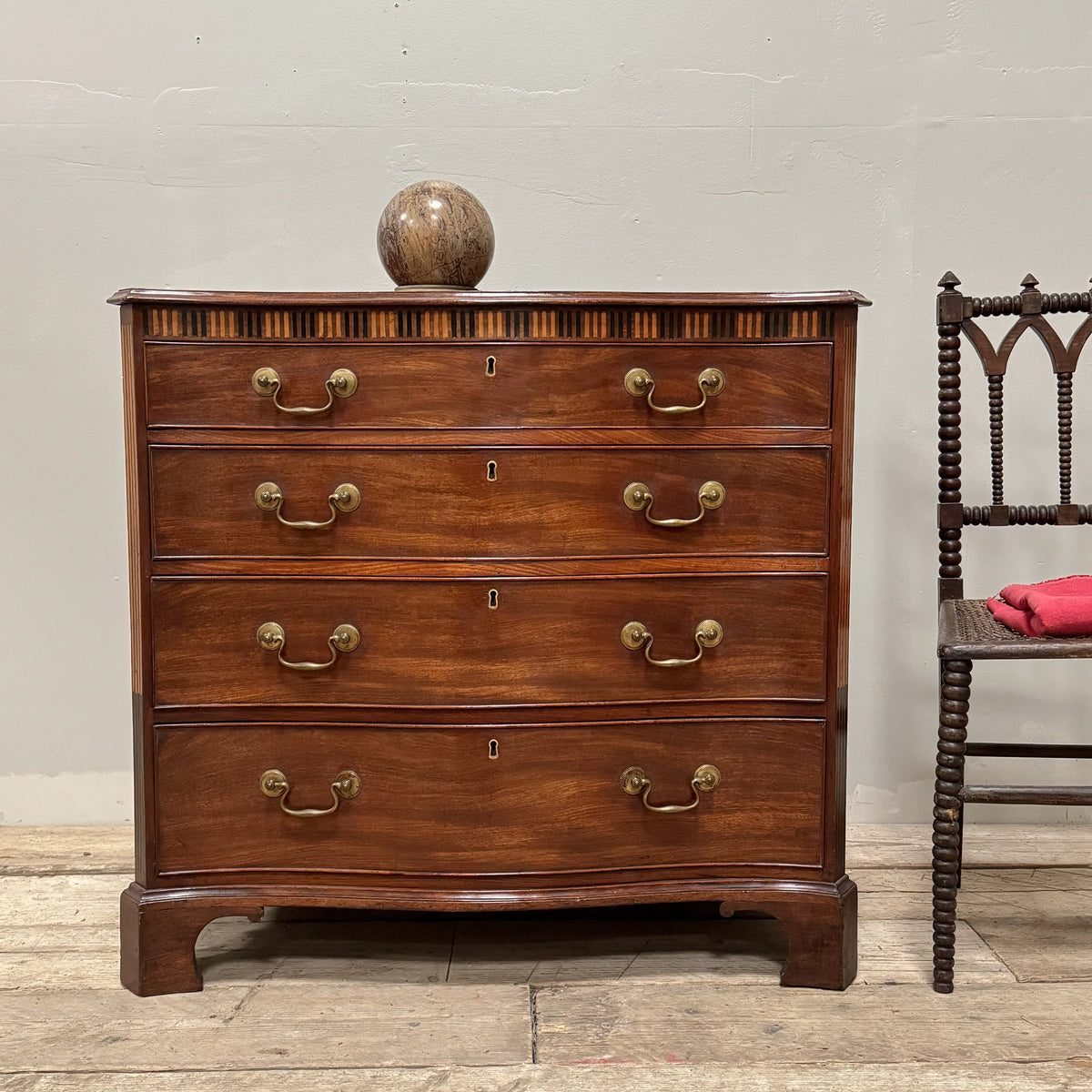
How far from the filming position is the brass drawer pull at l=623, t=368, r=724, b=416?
1690mm

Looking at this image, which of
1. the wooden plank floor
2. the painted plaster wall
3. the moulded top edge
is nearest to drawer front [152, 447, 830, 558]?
the moulded top edge

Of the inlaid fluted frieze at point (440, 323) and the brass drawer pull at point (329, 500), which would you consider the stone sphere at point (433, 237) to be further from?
the brass drawer pull at point (329, 500)

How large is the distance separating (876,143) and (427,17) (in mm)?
1009

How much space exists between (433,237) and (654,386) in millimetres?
433

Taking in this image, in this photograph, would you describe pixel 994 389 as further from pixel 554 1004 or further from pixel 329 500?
pixel 554 1004

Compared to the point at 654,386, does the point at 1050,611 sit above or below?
below

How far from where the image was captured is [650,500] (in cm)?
170

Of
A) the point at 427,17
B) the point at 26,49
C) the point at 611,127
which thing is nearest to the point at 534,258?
the point at 611,127

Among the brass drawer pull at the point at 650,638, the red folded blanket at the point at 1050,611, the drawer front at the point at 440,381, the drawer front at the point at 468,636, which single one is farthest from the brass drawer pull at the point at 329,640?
the red folded blanket at the point at 1050,611

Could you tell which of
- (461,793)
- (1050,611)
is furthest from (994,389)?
(461,793)

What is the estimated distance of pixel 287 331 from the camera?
5.55 feet

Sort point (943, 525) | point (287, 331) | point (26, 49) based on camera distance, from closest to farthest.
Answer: point (287, 331) → point (943, 525) → point (26, 49)

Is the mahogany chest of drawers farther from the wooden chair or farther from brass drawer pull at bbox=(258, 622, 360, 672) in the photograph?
the wooden chair

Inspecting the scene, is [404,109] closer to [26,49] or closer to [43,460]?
[26,49]
